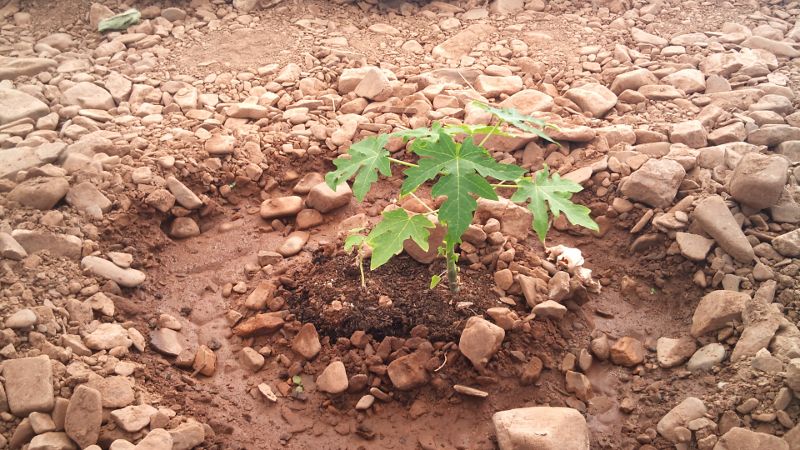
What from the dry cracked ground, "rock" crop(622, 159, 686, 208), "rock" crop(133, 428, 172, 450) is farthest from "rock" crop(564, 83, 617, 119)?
"rock" crop(133, 428, 172, 450)

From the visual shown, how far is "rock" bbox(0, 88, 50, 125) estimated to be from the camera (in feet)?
11.3

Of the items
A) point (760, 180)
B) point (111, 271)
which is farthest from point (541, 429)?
point (111, 271)

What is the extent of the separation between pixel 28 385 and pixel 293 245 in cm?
122

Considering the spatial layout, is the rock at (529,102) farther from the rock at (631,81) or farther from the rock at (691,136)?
the rock at (691,136)

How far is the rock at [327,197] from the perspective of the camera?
10.5 ft

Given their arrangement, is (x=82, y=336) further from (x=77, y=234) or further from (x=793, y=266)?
(x=793, y=266)

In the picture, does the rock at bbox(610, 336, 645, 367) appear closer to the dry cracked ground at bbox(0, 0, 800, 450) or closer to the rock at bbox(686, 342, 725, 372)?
the dry cracked ground at bbox(0, 0, 800, 450)

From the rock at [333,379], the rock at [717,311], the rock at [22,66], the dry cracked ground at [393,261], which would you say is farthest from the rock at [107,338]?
the rock at [717,311]

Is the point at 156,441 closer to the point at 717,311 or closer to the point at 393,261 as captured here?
the point at 393,261

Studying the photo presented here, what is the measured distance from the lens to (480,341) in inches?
98.3

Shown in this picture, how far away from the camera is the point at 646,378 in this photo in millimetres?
2561

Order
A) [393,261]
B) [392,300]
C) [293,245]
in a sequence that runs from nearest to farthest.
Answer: [392,300], [393,261], [293,245]

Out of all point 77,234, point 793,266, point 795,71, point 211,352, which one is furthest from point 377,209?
point 795,71

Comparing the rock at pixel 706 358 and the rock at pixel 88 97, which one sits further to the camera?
the rock at pixel 88 97
